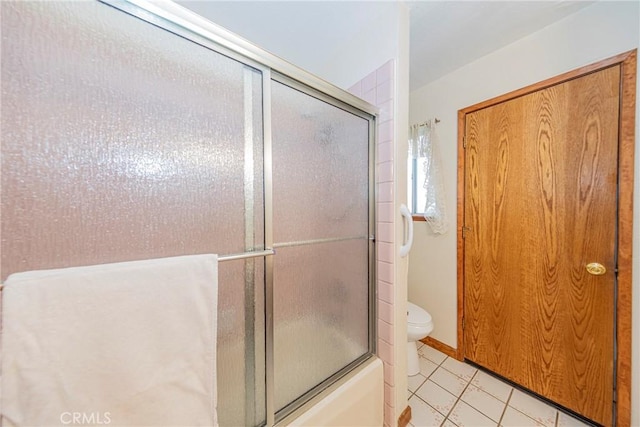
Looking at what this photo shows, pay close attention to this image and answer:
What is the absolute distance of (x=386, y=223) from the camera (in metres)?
1.17

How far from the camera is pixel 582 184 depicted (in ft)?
4.00

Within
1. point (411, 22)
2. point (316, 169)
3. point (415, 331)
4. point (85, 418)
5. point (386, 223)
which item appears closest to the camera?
point (85, 418)

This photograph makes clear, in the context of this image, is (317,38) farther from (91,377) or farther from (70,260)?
(91,377)

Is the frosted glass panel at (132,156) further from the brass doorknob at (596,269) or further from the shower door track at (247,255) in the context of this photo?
the brass doorknob at (596,269)

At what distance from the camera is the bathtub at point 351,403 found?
875mm

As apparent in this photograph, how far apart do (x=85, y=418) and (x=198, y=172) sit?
0.62m

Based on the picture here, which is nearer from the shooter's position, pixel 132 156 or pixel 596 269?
pixel 132 156

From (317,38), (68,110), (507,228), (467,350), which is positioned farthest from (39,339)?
→ (467,350)

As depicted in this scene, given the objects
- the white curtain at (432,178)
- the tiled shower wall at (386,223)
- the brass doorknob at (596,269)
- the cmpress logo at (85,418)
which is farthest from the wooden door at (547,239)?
the cmpress logo at (85,418)

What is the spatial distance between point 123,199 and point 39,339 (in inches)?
12.5

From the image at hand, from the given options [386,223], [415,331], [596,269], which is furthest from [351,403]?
[596,269]

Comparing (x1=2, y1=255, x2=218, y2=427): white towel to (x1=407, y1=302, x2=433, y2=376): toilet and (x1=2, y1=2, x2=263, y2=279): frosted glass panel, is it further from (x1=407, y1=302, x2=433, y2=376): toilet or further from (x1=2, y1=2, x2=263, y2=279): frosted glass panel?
(x1=407, y1=302, x2=433, y2=376): toilet

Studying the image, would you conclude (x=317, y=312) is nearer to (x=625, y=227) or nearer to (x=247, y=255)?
(x=247, y=255)

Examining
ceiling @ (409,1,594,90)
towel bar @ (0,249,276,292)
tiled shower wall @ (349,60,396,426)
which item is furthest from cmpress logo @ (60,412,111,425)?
ceiling @ (409,1,594,90)
